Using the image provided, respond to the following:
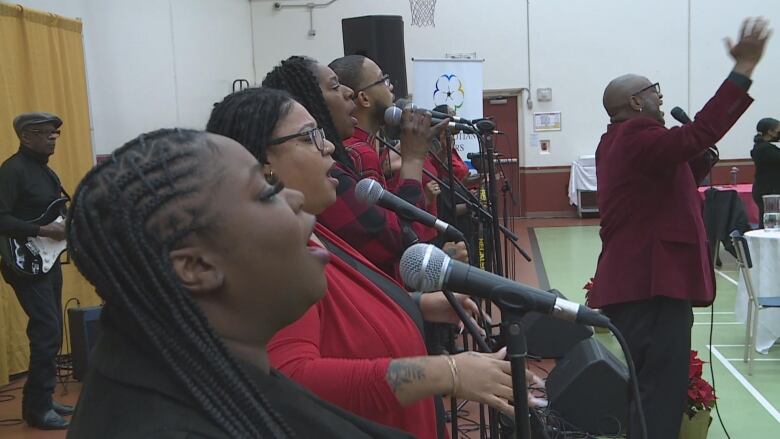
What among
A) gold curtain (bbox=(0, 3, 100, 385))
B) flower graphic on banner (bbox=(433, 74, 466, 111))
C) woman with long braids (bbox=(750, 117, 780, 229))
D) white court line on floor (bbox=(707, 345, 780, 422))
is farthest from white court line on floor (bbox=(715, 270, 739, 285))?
gold curtain (bbox=(0, 3, 100, 385))

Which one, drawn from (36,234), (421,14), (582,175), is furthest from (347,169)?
(421,14)

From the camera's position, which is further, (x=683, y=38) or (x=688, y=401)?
(x=683, y=38)

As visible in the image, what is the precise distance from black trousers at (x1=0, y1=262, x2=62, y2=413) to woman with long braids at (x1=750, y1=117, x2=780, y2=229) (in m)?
6.08

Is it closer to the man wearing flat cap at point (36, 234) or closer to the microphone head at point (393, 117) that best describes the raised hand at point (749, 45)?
the microphone head at point (393, 117)

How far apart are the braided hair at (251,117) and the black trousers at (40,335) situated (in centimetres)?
330

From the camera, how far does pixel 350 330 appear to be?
1.38m

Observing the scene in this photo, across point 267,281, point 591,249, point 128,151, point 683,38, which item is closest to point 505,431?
point 267,281

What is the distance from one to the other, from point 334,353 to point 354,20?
4.86 metres

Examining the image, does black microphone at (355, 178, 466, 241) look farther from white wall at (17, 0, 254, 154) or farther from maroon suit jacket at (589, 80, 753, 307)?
white wall at (17, 0, 254, 154)

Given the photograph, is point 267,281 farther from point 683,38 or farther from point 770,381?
point 683,38

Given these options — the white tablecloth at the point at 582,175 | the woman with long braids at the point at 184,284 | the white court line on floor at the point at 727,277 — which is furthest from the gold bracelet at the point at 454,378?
the white tablecloth at the point at 582,175

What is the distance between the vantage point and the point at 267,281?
0.86 meters

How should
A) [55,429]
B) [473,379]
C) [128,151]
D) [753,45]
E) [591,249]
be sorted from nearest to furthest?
[128,151] → [473,379] → [753,45] → [55,429] → [591,249]

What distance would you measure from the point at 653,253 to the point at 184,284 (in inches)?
97.9
